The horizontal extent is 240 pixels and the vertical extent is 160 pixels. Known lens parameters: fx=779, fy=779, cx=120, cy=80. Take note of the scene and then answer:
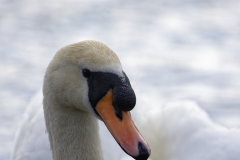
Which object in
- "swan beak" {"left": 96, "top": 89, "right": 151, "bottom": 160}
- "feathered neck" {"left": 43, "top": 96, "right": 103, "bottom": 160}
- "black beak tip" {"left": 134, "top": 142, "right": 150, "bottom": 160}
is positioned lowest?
"feathered neck" {"left": 43, "top": 96, "right": 103, "bottom": 160}

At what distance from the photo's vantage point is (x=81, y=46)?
4.11m

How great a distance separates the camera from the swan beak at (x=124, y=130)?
12.4 ft

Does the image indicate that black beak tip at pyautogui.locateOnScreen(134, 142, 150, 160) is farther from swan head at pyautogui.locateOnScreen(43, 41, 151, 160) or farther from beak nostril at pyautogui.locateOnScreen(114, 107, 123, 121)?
beak nostril at pyautogui.locateOnScreen(114, 107, 123, 121)

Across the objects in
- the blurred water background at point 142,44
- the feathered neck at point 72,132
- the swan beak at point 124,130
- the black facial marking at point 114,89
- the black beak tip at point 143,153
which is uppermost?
the black facial marking at point 114,89

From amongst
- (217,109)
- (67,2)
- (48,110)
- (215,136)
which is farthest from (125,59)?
(48,110)

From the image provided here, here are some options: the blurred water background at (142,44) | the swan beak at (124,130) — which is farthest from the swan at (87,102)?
the blurred water background at (142,44)

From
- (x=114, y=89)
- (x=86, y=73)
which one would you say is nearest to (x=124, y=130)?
(x=114, y=89)

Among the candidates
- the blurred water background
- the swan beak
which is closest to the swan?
the swan beak

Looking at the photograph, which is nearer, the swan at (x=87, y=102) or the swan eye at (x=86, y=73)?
the swan at (x=87, y=102)

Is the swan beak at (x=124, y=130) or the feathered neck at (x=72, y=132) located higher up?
the swan beak at (x=124, y=130)

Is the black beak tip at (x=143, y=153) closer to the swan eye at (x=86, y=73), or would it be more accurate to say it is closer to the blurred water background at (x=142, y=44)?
the swan eye at (x=86, y=73)

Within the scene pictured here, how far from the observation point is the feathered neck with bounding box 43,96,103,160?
4.27m

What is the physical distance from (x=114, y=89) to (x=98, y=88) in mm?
128

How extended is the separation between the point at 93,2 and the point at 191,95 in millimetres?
2386
